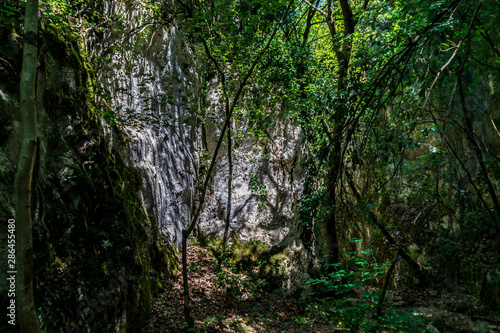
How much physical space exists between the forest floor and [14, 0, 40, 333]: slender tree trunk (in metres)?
2.46

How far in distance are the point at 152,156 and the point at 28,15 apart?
158 inches

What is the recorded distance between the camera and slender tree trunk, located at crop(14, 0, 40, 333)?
1.43m

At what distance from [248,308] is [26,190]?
510 centimetres

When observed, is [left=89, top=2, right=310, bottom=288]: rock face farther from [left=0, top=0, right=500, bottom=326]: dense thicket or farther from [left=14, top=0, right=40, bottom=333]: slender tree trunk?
[left=14, top=0, right=40, bottom=333]: slender tree trunk

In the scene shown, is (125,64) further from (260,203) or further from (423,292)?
(423,292)

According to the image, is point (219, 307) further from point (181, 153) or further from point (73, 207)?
point (181, 153)

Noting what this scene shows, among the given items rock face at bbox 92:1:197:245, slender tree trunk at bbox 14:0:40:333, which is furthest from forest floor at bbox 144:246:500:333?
slender tree trunk at bbox 14:0:40:333

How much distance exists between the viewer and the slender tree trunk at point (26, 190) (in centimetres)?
143

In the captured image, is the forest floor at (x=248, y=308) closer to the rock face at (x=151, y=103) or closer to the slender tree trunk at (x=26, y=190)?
the rock face at (x=151, y=103)

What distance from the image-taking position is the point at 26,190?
4.84ft

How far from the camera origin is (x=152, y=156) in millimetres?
5410

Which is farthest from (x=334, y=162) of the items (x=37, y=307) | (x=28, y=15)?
(x=37, y=307)

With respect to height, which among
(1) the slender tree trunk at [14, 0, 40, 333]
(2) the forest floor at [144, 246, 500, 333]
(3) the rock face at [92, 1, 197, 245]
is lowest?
(2) the forest floor at [144, 246, 500, 333]

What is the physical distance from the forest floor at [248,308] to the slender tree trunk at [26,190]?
246cm
